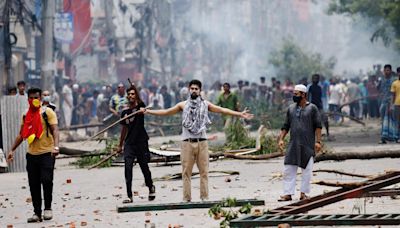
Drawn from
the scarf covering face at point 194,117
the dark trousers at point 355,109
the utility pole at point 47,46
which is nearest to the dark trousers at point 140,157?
the scarf covering face at point 194,117

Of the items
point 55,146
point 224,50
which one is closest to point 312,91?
point 55,146

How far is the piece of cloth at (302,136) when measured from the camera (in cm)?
1298

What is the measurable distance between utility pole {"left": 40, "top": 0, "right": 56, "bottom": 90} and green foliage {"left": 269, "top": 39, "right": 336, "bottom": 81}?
34722mm

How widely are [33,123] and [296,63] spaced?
5393cm

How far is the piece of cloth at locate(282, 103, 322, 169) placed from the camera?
511 inches

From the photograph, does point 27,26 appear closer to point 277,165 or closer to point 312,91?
point 312,91

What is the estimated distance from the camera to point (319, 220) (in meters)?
8.88

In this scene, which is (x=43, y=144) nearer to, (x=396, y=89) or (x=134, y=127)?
(x=134, y=127)

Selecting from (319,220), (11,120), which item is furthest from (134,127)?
(11,120)

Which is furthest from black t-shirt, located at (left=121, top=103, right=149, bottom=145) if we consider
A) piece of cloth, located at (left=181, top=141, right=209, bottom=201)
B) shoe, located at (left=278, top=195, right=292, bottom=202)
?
shoe, located at (left=278, top=195, right=292, bottom=202)

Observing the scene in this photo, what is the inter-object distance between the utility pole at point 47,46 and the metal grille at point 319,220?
20.7m

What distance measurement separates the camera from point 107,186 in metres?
15.8

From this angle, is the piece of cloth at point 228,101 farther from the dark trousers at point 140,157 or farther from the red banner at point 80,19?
the red banner at point 80,19

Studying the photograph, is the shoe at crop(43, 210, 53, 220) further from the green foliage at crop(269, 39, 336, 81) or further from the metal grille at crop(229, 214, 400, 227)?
the green foliage at crop(269, 39, 336, 81)
